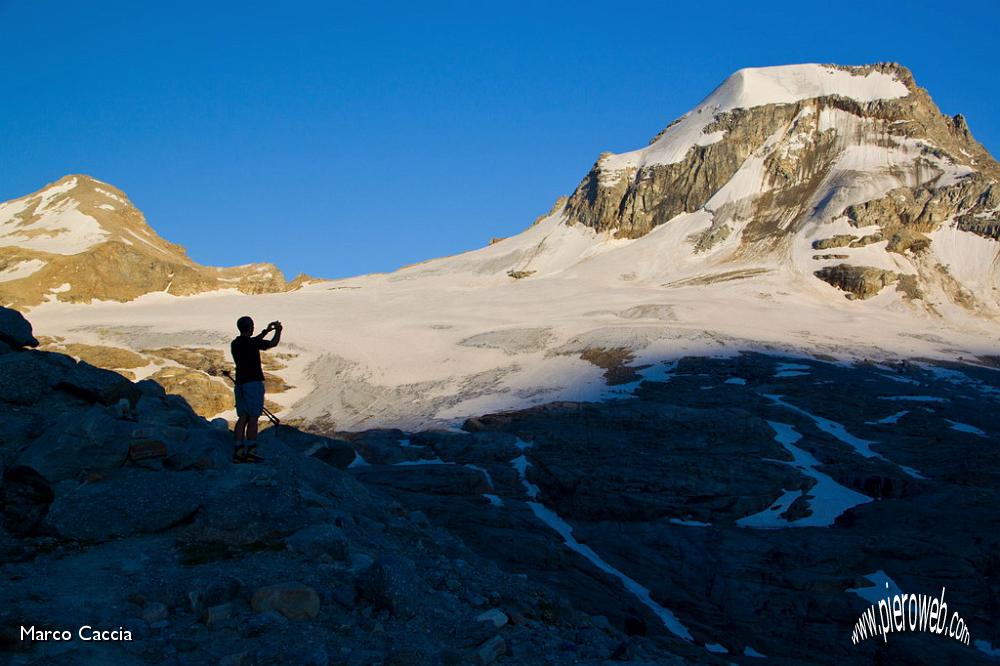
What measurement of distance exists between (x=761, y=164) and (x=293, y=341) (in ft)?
339

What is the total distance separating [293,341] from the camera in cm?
9944

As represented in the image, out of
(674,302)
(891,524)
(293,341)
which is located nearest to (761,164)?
(674,302)

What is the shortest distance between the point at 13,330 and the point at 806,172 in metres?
159

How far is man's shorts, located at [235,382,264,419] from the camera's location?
14273 mm

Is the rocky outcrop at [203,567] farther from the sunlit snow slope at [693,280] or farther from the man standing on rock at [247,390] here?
the sunlit snow slope at [693,280]

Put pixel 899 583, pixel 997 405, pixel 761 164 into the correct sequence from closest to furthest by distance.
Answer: pixel 899 583
pixel 997 405
pixel 761 164

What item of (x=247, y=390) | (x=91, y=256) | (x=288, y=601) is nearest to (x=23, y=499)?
(x=247, y=390)

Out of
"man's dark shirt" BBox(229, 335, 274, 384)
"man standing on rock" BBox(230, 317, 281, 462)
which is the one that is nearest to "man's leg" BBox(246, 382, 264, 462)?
"man standing on rock" BBox(230, 317, 281, 462)

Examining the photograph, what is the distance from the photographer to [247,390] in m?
14.3

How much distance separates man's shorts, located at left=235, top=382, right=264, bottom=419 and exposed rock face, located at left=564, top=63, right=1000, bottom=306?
128 meters

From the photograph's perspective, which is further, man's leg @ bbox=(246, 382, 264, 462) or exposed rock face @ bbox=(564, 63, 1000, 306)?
exposed rock face @ bbox=(564, 63, 1000, 306)

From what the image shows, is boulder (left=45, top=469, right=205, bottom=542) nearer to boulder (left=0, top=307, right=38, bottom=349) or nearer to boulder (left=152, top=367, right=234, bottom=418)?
boulder (left=0, top=307, right=38, bottom=349)

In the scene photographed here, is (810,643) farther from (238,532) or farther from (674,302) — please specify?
(674,302)

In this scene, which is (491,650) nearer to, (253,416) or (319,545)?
(319,545)
